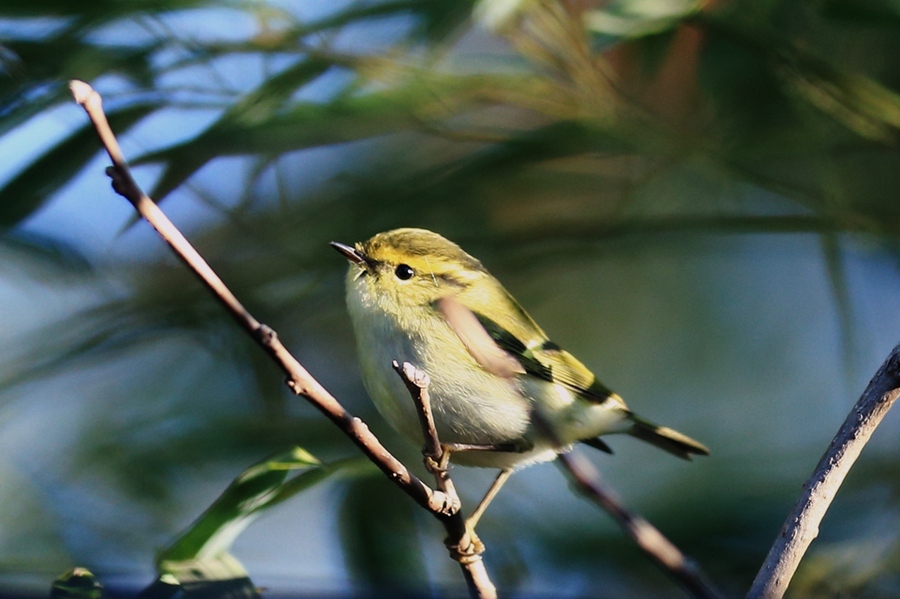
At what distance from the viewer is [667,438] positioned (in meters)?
1.11

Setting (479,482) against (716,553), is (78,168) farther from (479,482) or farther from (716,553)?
(716,553)

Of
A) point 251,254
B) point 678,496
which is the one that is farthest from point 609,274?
point 251,254

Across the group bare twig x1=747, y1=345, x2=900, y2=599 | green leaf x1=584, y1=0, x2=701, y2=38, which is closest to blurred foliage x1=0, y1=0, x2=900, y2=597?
green leaf x1=584, y1=0, x2=701, y2=38

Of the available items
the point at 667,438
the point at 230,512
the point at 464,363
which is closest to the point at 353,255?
the point at 464,363

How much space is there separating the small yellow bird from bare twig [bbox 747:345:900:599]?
0.99ft

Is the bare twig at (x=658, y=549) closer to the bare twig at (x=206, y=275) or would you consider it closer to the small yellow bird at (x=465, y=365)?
the bare twig at (x=206, y=275)

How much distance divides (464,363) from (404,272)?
0.43ft

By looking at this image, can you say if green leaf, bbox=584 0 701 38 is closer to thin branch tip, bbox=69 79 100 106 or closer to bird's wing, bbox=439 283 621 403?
bird's wing, bbox=439 283 621 403

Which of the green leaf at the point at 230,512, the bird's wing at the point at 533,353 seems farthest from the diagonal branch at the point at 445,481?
the bird's wing at the point at 533,353

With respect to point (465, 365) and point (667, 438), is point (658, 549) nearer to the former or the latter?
point (465, 365)

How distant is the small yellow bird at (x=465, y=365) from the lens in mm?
882

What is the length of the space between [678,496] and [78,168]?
1.15m

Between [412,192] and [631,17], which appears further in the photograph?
[412,192]

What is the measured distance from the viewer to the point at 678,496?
5.43 feet
